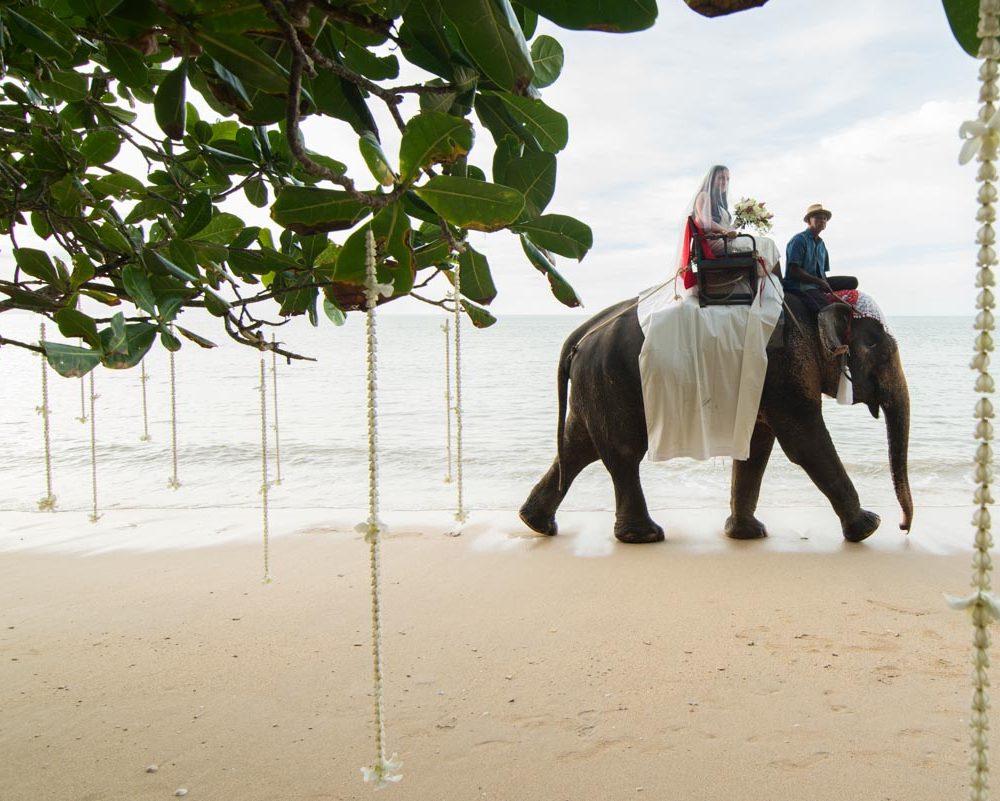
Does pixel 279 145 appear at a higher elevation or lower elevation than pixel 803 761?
higher

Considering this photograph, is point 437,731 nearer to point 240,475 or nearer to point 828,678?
point 828,678

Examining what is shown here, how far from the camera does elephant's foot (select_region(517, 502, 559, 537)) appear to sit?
5961 millimetres

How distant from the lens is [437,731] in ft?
9.09

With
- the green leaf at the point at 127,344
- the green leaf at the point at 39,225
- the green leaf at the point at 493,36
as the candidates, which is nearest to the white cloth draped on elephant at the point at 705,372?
the green leaf at the point at 39,225

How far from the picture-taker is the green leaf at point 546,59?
1.20m

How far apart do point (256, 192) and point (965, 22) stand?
5.11 feet

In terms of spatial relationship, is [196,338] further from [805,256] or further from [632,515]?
[805,256]

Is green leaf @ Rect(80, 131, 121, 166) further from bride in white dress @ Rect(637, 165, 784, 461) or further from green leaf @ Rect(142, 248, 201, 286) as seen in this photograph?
bride in white dress @ Rect(637, 165, 784, 461)

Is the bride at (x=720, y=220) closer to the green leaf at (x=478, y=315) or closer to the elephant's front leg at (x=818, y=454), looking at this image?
the elephant's front leg at (x=818, y=454)

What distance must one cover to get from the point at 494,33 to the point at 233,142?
1.05m

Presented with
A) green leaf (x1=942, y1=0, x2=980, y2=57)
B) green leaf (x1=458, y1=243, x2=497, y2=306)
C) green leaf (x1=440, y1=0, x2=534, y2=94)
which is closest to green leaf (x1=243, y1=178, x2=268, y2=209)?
green leaf (x1=458, y1=243, x2=497, y2=306)

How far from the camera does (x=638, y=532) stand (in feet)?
18.3

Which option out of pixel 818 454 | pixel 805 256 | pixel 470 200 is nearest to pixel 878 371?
pixel 818 454

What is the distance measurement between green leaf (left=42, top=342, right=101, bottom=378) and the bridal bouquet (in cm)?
458
